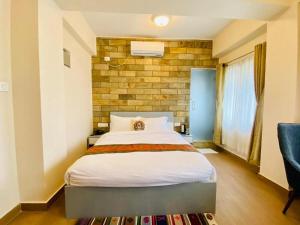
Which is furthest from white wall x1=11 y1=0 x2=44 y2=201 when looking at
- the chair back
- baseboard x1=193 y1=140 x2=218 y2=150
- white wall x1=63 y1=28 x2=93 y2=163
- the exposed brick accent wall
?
baseboard x1=193 y1=140 x2=218 y2=150

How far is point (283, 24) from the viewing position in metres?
2.46

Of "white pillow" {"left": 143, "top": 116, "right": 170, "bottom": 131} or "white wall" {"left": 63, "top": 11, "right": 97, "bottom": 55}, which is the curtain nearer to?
"white pillow" {"left": 143, "top": 116, "right": 170, "bottom": 131}

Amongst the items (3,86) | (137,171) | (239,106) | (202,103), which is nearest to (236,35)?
(239,106)

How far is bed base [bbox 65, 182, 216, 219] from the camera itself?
1.90 m

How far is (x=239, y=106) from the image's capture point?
386 centimetres

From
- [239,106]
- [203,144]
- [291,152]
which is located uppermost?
[239,106]

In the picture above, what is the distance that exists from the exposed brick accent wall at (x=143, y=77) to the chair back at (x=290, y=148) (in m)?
2.62

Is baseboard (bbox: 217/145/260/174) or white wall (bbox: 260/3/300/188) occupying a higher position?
white wall (bbox: 260/3/300/188)

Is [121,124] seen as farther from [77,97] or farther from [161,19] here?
[161,19]

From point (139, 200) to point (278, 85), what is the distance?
7.47 feet

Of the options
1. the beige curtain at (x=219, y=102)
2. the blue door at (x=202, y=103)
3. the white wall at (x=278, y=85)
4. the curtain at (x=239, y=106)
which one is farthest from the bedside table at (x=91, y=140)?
the white wall at (x=278, y=85)

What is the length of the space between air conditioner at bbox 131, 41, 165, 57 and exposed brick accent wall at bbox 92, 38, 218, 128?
19 cm

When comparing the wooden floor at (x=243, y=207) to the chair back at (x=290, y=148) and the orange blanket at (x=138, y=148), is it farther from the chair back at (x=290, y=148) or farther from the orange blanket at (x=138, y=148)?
the orange blanket at (x=138, y=148)

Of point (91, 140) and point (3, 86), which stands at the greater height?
point (3, 86)
